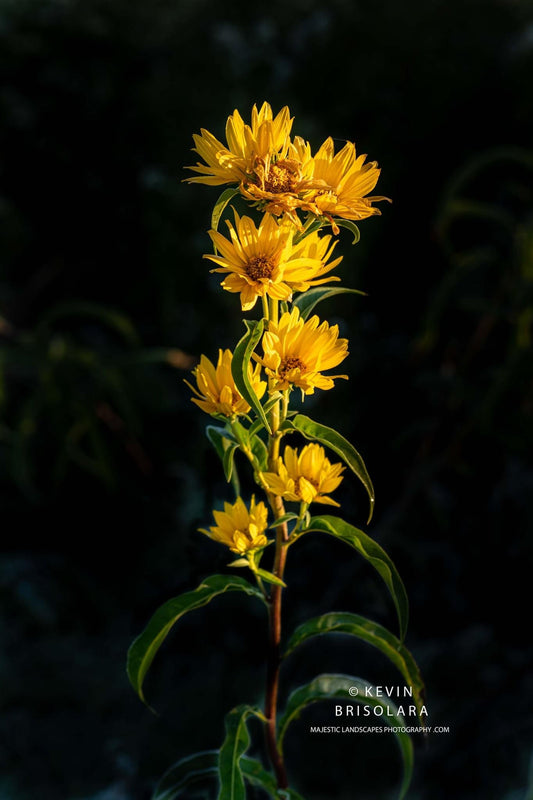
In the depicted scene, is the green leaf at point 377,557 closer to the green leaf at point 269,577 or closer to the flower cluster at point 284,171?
the green leaf at point 269,577

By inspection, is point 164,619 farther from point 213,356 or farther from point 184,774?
point 213,356

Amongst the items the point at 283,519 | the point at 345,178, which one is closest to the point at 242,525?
the point at 283,519

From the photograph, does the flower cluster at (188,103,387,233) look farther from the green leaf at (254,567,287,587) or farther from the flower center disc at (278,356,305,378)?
the green leaf at (254,567,287,587)

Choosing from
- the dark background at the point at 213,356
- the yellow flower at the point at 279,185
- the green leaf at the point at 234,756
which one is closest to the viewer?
the yellow flower at the point at 279,185

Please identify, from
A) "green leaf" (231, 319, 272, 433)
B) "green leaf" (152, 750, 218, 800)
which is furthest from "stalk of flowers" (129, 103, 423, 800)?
"green leaf" (152, 750, 218, 800)

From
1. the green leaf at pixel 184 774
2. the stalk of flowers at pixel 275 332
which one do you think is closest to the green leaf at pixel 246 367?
the stalk of flowers at pixel 275 332

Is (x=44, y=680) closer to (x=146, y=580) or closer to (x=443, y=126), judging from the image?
(x=146, y=580)
